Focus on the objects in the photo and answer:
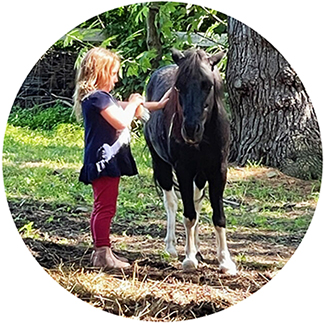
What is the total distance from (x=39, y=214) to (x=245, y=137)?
1.80ft

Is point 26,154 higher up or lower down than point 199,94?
lower down

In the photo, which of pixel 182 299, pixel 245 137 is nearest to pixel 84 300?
pixel 182 299

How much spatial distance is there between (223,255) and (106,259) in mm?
287

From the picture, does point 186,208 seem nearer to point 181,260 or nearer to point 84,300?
point 181,260

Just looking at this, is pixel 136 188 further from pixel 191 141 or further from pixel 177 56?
pixel 177 56

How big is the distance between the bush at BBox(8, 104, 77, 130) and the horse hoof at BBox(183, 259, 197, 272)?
443mm

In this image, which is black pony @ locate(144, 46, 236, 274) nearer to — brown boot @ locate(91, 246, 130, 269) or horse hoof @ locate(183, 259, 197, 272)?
horse hoof @ locate(183, 259, 197, 272)

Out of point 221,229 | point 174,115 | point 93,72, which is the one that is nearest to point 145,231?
point 221,229

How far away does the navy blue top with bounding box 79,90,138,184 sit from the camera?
208 centimetres

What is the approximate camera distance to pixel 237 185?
7.02ft

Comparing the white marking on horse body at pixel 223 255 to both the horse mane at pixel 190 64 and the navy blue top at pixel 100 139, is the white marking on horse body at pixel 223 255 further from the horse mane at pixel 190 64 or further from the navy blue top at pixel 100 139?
the horse mane at pixel 190 64

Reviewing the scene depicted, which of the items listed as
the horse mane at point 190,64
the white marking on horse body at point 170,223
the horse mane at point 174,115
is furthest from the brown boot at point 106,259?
the horse mane at point 190,64

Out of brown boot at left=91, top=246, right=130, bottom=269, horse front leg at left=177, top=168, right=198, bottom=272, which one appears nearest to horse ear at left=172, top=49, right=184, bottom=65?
horse front leg at left=177, top=168, right=198, bottom=272

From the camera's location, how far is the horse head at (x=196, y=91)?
6.59ft
